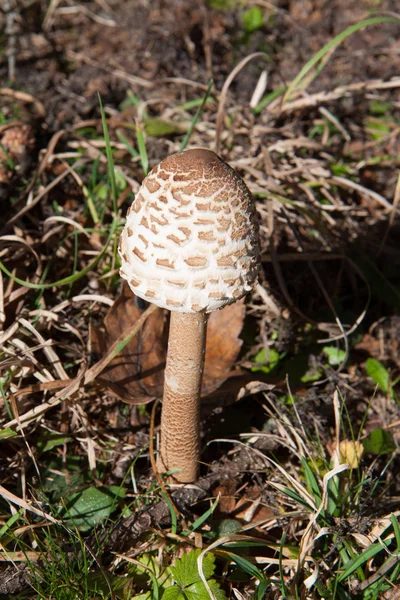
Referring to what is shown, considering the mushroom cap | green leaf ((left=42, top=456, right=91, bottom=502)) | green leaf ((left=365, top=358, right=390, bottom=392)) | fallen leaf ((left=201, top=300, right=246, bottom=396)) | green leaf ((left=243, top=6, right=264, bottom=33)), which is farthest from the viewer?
green leaf ((left=243, top=6, right=264, bottom=33))

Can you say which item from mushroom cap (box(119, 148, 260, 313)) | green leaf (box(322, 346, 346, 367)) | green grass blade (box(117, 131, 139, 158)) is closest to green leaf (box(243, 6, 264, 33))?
green grass blade (box(117, 131, 139, 158))

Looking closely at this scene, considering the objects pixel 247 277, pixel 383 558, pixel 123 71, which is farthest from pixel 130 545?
pixel 123 71

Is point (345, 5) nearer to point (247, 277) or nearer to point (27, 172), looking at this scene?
point (27, 172)

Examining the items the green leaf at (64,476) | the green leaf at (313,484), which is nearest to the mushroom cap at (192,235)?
the green leaf at (313,484)

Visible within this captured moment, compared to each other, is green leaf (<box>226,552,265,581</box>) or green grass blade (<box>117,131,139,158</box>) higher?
green grass blade (<box>117,131,139,158</box>)

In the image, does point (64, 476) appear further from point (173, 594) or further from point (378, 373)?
point (378, 373)

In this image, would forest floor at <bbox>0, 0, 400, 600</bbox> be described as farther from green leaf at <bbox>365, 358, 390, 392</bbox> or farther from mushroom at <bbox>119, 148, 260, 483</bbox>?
mushroom at <bbox>119, 148, 260, 483</bbox>
